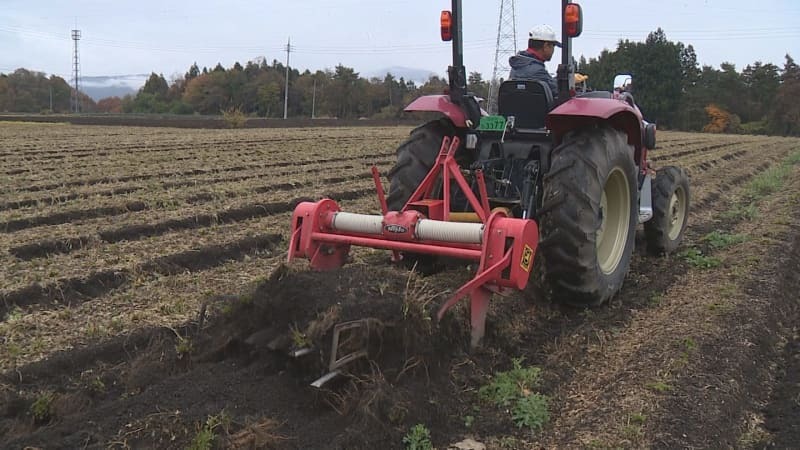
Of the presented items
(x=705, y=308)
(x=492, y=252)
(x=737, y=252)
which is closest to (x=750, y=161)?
(x=737, y=252)

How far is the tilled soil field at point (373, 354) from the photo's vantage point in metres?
3.01

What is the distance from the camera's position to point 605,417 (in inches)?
125

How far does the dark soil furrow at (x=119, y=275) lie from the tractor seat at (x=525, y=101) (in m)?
2.89

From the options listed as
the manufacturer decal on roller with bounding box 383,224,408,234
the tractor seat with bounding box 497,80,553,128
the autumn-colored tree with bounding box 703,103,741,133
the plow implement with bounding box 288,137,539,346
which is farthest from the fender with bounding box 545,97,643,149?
the autumn-colored tree with bounding box 703,103,741,133

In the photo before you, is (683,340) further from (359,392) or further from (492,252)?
(359,392)

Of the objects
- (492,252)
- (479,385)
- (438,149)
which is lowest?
(479,385)

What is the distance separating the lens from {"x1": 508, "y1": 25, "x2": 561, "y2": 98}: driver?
4.99 meters

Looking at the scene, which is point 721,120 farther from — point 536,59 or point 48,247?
point 48,247

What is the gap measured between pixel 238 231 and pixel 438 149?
9.72 feet

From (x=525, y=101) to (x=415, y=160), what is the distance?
2.93 ft

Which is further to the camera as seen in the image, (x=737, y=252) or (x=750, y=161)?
(x=750, y=161)

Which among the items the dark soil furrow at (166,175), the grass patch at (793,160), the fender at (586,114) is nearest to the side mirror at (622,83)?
the fender at (586,114)

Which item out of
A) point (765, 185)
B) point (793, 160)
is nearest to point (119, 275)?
point (765, 185)

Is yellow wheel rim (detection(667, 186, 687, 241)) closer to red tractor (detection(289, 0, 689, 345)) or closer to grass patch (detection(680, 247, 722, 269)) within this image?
grass patch (detection(680, 247, 722, 269))
